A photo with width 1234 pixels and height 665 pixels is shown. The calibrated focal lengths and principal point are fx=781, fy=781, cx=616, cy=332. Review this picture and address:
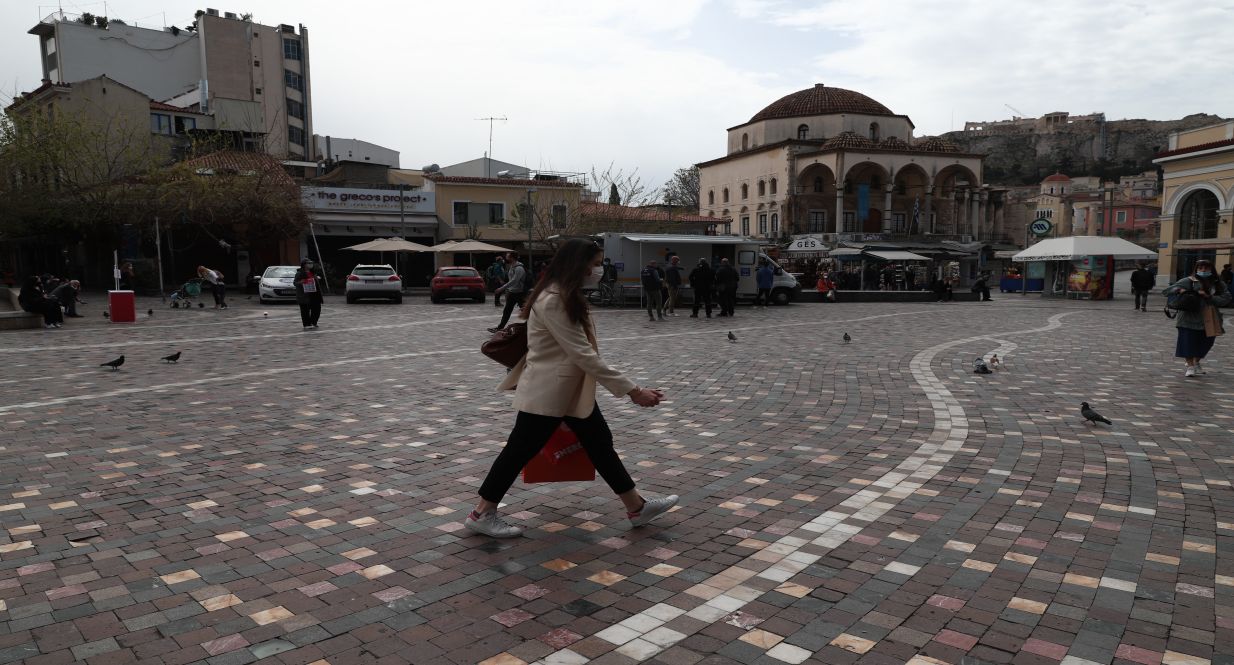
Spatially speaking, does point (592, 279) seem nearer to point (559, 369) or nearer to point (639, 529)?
point (559, 369)

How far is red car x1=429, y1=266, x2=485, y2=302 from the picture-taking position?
25984 millimetres

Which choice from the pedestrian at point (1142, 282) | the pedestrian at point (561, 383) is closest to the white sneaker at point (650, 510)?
the pedestrian at point (561, 383)

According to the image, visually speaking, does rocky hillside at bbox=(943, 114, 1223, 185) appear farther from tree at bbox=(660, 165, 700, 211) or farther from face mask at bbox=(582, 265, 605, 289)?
face mask at bbox=(582, 265, 605, 289)

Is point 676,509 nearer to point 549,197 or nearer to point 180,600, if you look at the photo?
point 180,600

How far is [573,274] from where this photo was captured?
3.93m

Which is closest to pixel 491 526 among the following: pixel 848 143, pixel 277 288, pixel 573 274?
pixel 573 274

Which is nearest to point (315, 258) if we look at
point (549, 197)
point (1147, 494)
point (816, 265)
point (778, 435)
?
point (549, 197)

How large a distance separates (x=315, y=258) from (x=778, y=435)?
115 feet

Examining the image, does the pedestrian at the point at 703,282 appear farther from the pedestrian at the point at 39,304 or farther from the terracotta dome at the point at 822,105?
the terracotta dome at the point at 822,105

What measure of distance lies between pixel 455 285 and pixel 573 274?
22.8 metres

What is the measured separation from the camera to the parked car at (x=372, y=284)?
1008 inches

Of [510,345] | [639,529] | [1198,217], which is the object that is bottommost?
[639,529]

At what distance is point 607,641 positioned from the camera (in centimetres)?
310

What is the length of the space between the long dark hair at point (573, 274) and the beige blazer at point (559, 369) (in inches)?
1.7
